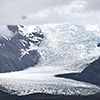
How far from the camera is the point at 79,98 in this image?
158250 mm

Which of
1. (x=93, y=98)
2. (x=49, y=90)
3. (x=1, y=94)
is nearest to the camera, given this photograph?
(x=93, y=98)

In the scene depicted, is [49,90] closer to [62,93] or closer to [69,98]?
[62,93]

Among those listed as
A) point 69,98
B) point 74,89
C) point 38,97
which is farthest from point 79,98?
point 74,89

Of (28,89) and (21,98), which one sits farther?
(28,89)

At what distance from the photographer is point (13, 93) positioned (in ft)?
596

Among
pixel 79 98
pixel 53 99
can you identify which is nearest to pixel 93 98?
pixel 79 98

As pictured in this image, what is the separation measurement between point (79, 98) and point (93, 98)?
721 cm

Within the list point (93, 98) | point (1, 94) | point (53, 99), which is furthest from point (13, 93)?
point (93, 98)

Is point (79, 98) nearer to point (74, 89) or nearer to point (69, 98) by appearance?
point (69, 98)

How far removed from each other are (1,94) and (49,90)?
94.1ft

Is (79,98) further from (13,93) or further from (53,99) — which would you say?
(13,93)

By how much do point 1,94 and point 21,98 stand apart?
26390 millimetres

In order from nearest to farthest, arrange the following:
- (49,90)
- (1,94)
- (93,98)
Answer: (93,98)
(1,94)
(49,90)

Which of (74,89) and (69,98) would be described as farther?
(74,89)
